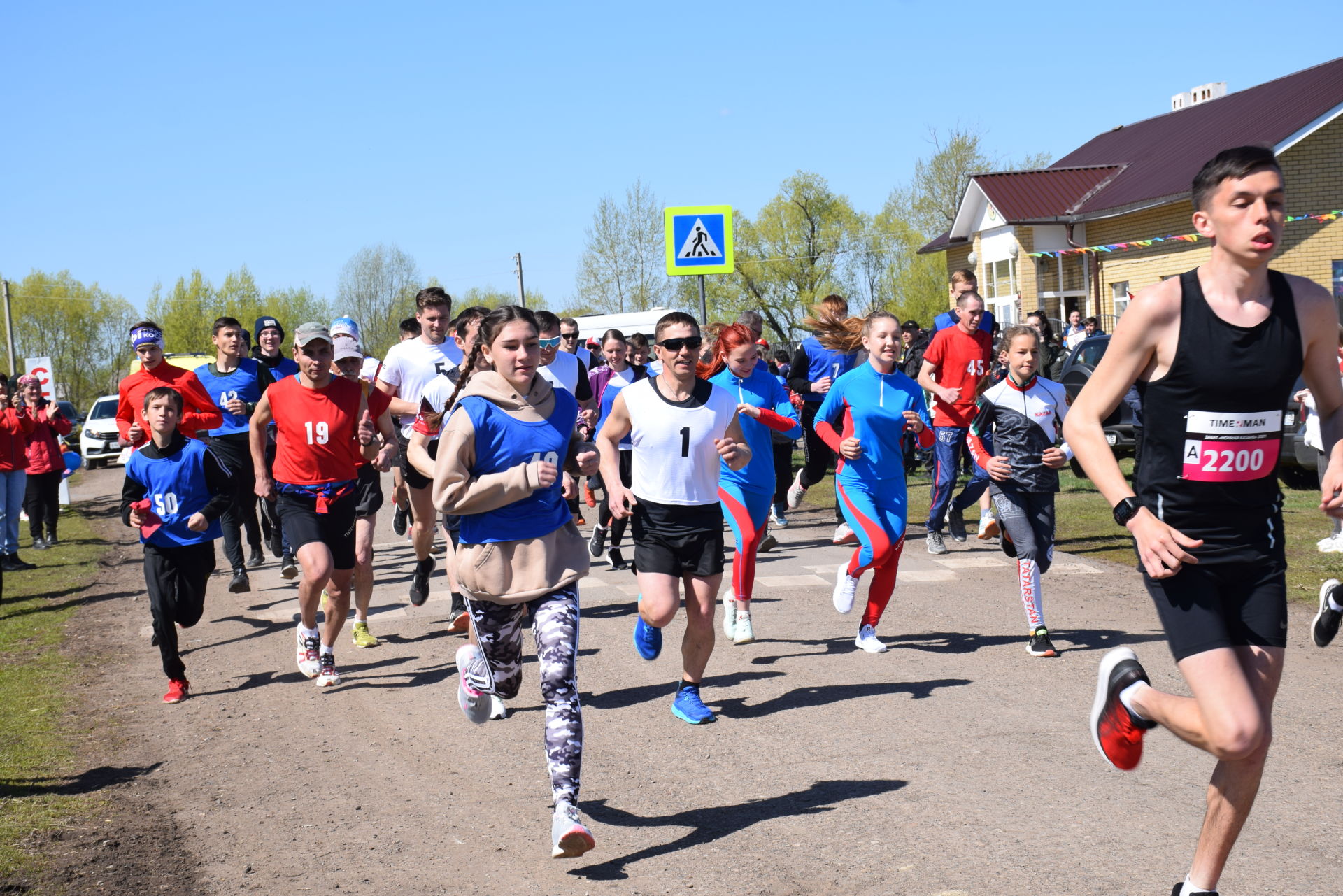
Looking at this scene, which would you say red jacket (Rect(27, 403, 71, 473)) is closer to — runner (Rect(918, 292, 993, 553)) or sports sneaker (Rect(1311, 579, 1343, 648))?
runner (Rect(918, 292, 993, 553))

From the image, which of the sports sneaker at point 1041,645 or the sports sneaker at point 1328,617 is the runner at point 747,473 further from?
the sports sneaker at point 1328,617

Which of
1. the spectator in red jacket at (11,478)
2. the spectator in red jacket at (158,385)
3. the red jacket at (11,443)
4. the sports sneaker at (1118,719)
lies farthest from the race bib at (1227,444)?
the red jacket at (11,443)

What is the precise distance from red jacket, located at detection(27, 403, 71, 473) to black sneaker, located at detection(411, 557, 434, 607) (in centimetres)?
899

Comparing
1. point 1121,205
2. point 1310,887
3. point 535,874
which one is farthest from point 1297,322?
point 1121,205

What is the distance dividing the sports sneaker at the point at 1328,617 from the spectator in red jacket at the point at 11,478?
13950mm

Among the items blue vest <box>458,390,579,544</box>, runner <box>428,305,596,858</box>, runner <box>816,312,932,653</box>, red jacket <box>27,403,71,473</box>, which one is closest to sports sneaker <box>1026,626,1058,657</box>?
runner <box>816,312,932,653</box>

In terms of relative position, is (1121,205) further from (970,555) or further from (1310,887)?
(1310,887)

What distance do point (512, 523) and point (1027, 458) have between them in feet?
12.7

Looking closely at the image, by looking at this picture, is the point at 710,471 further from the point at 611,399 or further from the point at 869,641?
the point at 611,399

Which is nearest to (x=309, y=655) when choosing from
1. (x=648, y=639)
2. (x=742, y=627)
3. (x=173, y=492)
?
(x=173, y=492)

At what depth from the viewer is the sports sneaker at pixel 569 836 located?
4.39 m

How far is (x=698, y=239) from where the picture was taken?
14.0m

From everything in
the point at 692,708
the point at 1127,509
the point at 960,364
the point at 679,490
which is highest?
the point at 960,364

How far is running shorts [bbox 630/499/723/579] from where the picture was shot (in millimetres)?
6281
